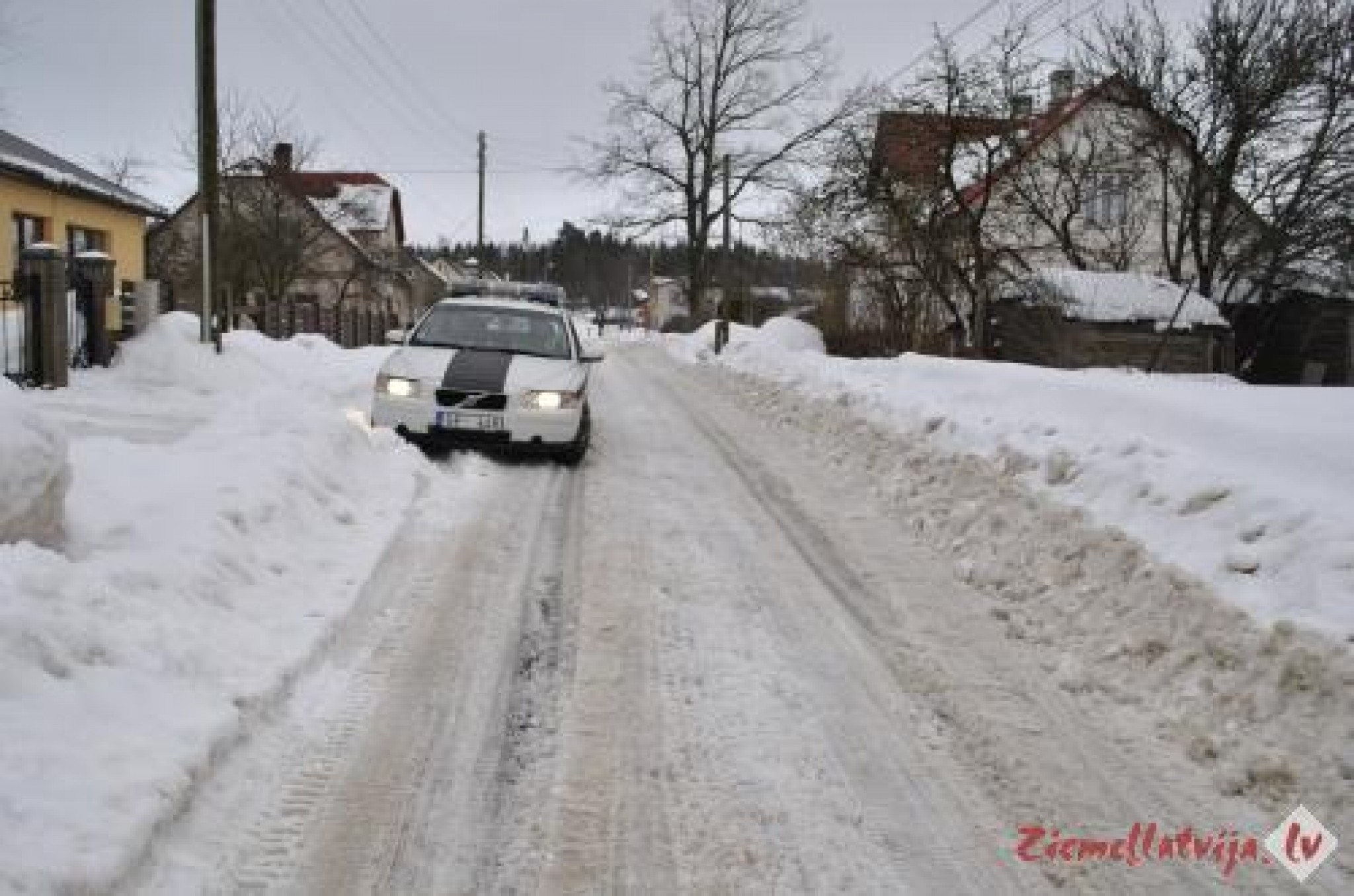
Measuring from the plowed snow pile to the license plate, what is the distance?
313 cm

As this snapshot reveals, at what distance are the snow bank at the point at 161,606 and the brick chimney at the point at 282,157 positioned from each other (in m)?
26.8

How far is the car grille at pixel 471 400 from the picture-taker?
9273mm

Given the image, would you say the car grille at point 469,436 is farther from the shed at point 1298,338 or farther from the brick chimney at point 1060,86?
the shed at point 1298,338

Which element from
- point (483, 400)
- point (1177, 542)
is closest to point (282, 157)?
point (483, 400)

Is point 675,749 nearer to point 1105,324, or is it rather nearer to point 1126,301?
point 1105,324

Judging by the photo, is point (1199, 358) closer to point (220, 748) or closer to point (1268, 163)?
point (1268, 163)

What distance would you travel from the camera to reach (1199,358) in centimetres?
2020

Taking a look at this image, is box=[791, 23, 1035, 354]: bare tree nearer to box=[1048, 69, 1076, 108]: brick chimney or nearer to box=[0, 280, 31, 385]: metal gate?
box=[1048, 69, 1076, 108]: brick chimney

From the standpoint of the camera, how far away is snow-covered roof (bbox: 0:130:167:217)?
1773 cm

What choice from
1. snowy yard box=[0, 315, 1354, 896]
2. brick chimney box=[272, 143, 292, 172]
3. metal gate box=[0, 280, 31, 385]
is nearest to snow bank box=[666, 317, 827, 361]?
metal gate box=[0, 280, 31, 385]

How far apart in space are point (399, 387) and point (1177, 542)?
6.46 meters

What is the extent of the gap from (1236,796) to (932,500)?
14.5ft

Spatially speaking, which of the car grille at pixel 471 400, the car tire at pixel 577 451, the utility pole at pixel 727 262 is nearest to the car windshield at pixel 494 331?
the car tire at pixel 577 451

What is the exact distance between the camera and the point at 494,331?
10641 millimetres
